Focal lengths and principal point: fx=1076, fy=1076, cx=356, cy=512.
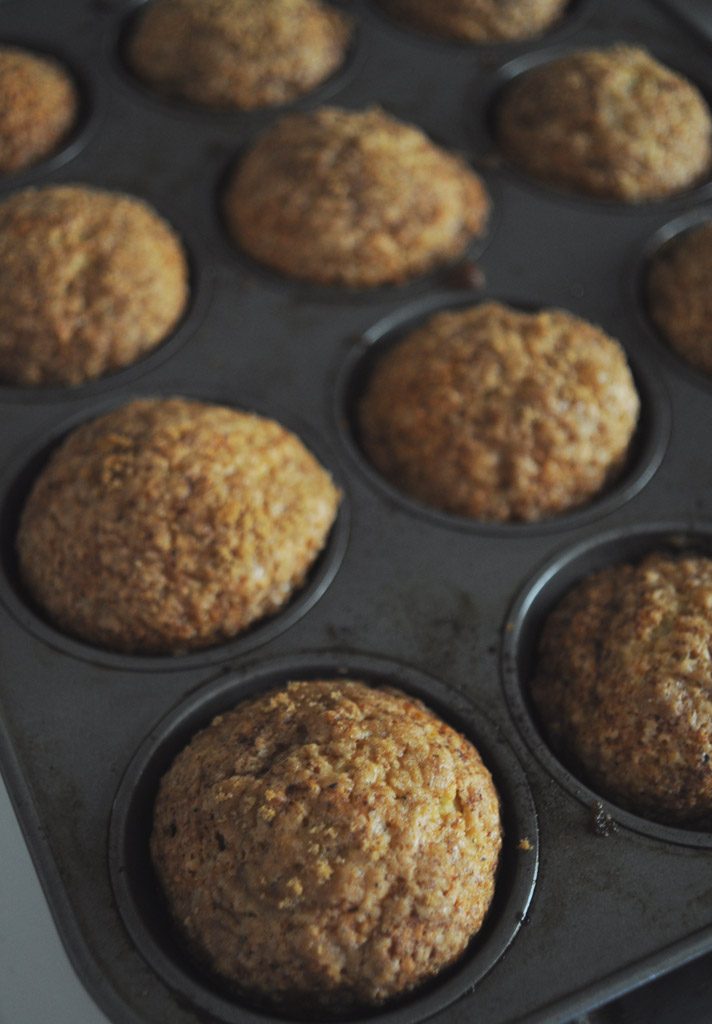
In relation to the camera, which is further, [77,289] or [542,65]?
[542,65]

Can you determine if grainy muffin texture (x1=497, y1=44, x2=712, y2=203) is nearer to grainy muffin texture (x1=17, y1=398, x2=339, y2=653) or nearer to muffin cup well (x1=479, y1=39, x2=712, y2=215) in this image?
muffin cup well (x1=479, y1=39, x2=712, y2=215)

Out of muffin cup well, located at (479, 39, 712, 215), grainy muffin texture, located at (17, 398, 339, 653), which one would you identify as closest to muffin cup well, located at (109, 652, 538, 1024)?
grainy muffin texture, located at (17, 398, 339, 653)

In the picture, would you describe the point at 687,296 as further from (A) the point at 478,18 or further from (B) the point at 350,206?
(A) the point at 478,18

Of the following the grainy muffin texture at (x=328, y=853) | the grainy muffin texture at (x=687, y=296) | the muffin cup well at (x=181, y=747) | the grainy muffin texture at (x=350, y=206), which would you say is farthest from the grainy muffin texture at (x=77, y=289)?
the grainy muffin texture at (x=687, y=296)

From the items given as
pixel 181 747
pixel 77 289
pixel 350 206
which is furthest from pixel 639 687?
pixel 77 289

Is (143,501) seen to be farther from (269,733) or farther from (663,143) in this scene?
(663,143)

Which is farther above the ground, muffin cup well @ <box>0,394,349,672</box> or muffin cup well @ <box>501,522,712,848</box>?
muffin cup well @ <box>501,522,712,848</box>

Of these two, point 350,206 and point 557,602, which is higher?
point 350,206
